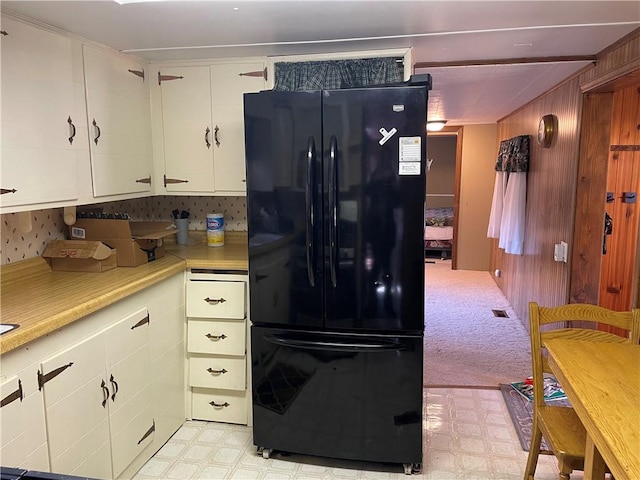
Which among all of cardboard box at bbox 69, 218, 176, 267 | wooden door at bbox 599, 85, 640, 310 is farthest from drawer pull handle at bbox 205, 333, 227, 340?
wooden door at bbox 599, 85, 640, 310

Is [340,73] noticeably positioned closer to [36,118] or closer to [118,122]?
[118,122]

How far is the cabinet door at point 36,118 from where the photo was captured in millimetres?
1794

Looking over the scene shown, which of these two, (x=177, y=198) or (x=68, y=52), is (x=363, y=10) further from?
(x=177, y=198)

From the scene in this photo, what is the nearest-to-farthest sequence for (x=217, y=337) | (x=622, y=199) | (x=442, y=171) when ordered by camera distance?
(x=217, y=337), (x=622, y=199), (x=442, y=171)

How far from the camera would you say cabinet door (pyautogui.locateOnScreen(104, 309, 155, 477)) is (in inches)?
78.8

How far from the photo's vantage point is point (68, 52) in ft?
6.84

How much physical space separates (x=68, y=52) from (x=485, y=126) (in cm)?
542

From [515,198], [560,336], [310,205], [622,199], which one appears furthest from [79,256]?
[515,198]

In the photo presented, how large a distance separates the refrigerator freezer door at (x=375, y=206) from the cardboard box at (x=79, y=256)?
3.66ft

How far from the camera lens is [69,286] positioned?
2.07 metres

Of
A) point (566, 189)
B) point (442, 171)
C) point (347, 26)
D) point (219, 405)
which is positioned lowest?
point (219, 405)

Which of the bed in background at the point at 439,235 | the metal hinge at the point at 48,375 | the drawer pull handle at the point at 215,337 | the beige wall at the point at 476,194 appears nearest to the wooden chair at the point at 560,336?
the drawer pull handle at the point at 215,337

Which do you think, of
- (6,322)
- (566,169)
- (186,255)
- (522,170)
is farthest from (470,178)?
(6,322)

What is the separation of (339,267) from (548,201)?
2.38m
